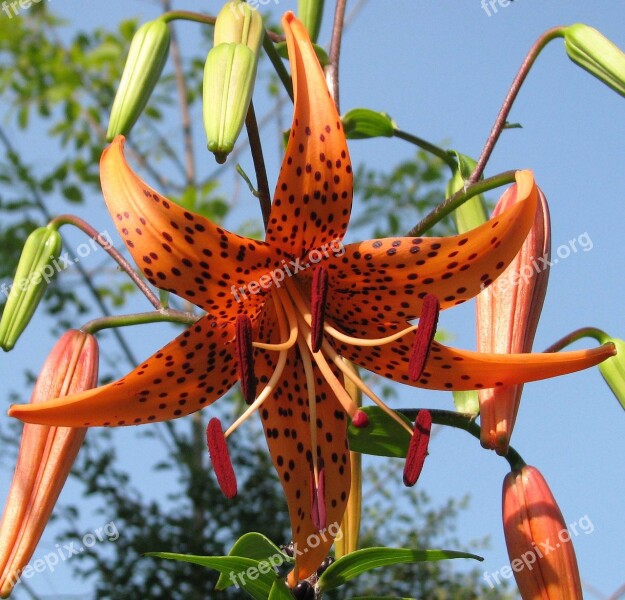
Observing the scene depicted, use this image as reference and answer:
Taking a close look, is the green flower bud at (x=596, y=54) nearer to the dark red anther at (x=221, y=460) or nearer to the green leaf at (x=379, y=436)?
the green leaf at (x=379, y=436)

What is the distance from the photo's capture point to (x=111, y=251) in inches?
54.9

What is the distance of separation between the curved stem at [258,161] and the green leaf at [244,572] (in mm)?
440

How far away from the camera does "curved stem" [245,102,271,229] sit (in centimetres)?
118

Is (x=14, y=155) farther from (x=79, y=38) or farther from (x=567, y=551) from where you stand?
(x=567, y=551)

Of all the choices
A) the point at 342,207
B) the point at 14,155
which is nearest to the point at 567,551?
the point at 342,207

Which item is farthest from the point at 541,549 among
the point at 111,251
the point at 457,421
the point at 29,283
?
the point at 29,283

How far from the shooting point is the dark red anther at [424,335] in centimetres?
112

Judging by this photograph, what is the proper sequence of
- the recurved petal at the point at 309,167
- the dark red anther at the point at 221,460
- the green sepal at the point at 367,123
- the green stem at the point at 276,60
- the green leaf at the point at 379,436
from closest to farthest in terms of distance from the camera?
the recurved petal at the point at 309,167, the dark red anther at the point at 221,460, the green leaf at the point at 379,436, the green stem at the point at 276,60, the green sepal at the point at 367,123

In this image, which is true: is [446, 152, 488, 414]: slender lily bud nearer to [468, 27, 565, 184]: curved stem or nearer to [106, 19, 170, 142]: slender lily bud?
[468, 27, 565, 184]: curved stem

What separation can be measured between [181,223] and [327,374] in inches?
12.5

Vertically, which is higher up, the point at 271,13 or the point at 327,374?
the point at 271,13

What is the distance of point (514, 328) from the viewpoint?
1202mm

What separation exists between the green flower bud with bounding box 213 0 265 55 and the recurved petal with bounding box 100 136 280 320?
0.21m

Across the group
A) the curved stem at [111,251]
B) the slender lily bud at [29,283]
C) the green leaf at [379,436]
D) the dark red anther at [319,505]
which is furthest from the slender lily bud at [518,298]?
the slender lily bud at [29,283]
